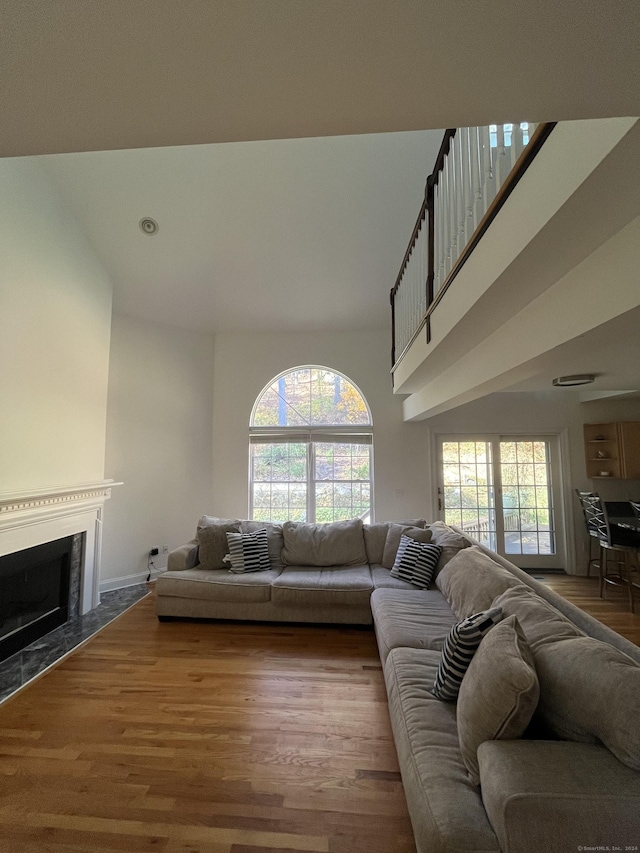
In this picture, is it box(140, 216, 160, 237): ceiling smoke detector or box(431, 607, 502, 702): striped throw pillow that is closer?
box(431, 607, 502, 702): striped throw pillow

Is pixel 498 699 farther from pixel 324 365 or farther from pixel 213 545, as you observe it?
pixel 324 365

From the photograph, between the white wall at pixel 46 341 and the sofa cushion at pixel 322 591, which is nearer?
the white wall at pixel 46 341

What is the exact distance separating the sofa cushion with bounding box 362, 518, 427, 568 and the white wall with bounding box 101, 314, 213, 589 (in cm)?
235

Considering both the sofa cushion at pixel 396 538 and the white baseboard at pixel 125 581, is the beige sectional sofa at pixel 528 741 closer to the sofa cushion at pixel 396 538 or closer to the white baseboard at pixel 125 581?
the sofa cushion at pixel 396 538

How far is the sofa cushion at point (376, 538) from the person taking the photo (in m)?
3.79

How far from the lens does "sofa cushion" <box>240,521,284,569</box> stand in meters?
3.81

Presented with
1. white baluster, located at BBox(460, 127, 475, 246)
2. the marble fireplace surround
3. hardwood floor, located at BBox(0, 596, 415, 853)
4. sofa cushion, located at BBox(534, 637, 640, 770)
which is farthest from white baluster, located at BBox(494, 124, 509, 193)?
the marble fireplace surround

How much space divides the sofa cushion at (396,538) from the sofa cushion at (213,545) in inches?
59.2

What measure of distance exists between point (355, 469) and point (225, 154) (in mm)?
3744

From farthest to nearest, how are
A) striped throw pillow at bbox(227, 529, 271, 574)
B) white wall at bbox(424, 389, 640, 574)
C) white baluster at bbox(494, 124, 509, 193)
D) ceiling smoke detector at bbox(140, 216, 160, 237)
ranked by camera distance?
white wall at bbox(424, 389, 640, 574) < ceiling smoke detector at bbox(140, 216, 160, 237) < striped throw pillow at bbox(227, 529, 271, 574) < white baluster at bbox(494, 124, 509, 193)

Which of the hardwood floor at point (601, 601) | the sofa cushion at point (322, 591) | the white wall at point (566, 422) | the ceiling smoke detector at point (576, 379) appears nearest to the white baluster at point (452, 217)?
the ceiling smoke detector at point (576, 379)

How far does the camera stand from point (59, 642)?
304cm

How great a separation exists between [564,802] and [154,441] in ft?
15.0

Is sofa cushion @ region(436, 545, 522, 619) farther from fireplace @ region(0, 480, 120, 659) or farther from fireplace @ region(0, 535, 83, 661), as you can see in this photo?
fireplace @ region(0, 535, 83, 661)
